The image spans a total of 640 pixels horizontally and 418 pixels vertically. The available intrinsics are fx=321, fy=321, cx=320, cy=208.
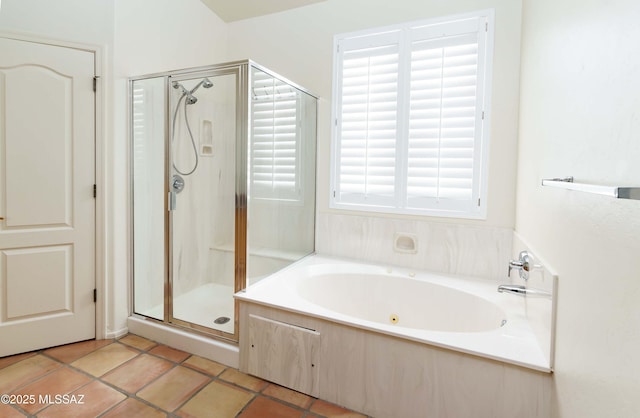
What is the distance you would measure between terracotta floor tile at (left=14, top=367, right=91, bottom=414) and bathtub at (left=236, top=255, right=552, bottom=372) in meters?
1.03

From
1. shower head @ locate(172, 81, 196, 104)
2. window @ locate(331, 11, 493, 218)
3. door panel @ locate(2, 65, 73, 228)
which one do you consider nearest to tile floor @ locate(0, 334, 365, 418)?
door panel @ locate(2, 65, 73, 228)

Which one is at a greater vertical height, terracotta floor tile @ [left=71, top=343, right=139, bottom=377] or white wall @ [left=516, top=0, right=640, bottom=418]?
white wall @ [left=516, top=0, right=640, bottom=418]

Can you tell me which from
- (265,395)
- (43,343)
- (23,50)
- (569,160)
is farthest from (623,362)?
(23,50)

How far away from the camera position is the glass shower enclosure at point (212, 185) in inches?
81.2

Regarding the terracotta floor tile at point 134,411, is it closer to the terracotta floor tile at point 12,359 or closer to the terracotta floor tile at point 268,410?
the terracotta floor tile at point 268,410

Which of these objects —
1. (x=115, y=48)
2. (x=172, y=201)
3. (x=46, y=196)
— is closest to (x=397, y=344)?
(x=172, y=201)

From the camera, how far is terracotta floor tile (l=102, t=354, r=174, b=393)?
6.07ft

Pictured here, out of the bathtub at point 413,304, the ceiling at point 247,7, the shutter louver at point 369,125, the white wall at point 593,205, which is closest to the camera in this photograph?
the white wall at point 593,205

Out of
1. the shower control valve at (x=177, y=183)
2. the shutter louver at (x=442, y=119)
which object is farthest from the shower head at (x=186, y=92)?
the shutter louver at (x=442, y=119)

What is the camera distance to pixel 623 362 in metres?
0.76

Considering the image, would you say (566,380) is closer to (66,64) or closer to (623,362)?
(623,362)

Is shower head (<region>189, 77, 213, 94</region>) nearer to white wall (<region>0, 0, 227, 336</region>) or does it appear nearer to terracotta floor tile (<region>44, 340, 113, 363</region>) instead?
white wall (<region>0, 0, 227, 336</region>)

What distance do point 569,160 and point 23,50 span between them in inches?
120

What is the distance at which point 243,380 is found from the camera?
1.91m
